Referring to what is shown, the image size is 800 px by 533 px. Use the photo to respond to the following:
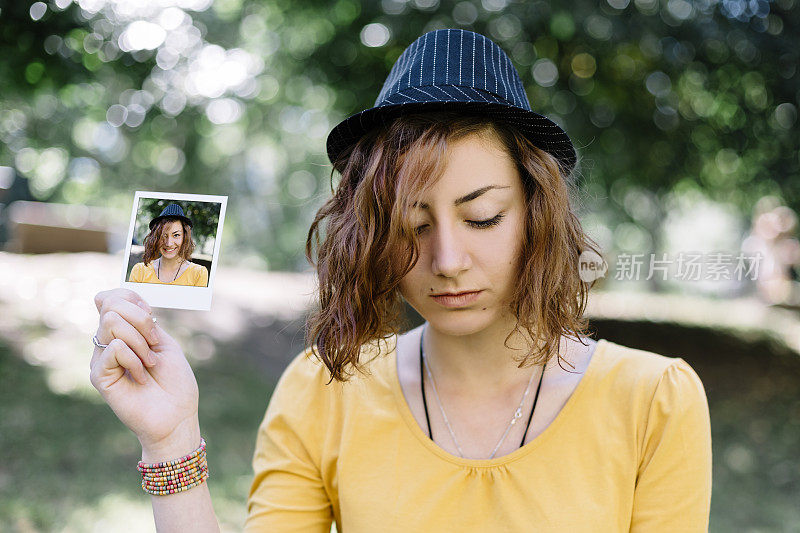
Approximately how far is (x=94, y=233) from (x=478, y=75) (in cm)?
198

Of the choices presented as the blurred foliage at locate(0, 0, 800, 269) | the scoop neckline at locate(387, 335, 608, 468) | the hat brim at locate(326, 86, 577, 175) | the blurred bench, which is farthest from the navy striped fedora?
the blurred foliage at locate(0, 0, 800, 269)

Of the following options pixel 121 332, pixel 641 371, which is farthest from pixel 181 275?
pixel 641 371

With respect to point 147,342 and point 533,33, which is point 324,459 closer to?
Result: point 147,342

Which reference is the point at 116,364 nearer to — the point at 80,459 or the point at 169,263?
the point at 169,263

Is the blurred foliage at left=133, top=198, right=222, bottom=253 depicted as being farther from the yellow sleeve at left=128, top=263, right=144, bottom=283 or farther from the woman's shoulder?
the woman's shoulder

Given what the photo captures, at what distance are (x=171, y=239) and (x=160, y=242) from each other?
0.07 feet

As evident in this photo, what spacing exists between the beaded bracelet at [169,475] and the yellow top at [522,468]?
1.12ft

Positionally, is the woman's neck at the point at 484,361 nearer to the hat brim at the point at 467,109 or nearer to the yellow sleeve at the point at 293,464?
the yellow sleeve at the point at 293,464

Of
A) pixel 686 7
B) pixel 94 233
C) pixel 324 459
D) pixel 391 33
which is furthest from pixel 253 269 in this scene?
pixel 324 459

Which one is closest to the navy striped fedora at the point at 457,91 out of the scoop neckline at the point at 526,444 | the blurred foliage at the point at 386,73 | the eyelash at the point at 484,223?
the eyelash at the point at 484,223

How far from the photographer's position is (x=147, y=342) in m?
1.13

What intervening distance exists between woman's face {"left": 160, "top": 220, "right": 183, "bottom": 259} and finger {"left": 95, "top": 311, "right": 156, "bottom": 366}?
5.2 inches

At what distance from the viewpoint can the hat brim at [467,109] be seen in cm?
127

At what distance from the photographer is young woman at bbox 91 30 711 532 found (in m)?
1.24
